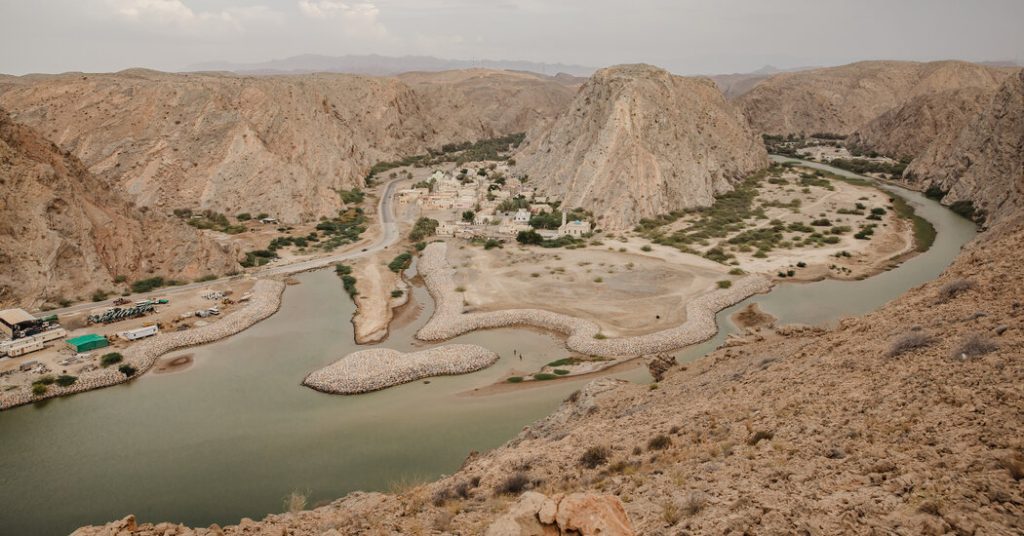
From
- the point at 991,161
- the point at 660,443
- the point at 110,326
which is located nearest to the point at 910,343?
the point at 660,443

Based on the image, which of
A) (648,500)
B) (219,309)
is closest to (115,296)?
(219,309)

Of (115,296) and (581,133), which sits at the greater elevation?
(581,133)

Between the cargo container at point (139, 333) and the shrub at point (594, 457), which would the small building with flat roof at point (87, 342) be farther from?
the shrub at point (594, 457)

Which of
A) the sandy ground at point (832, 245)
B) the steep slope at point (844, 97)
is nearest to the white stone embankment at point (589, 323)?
the sandy ground at point (832, 245)

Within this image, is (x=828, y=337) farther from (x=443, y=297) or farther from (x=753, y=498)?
(x=443, y=297)

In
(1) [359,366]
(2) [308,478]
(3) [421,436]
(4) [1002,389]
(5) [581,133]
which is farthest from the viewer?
(5) [581,133]

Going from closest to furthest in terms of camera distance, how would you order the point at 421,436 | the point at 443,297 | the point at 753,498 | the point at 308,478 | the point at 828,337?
1. the point at 753,498
2. the point at 828,337
3. the point at 308,478
4. the point at 421,436
5. the point at 443,297

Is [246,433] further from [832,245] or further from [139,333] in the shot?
[832,245]
